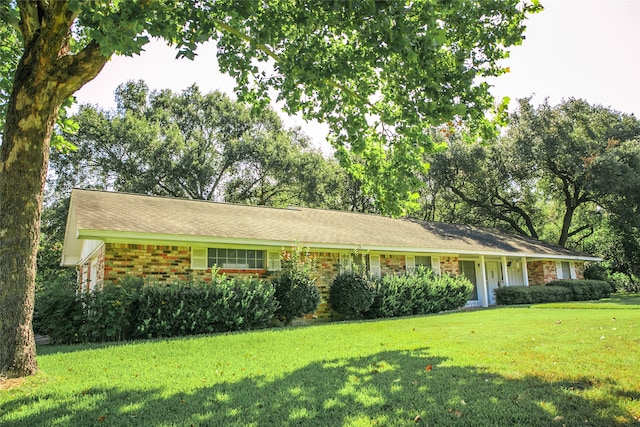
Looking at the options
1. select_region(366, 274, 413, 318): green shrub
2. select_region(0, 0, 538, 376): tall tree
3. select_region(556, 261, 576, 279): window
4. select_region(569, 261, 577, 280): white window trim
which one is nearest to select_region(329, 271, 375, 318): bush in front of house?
select_region(366, 274, 413, 318): green shrub

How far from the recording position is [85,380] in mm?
5648

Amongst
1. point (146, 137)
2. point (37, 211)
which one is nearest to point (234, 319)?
point (37, 211)

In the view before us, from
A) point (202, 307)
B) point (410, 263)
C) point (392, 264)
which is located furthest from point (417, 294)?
point (202, 307)

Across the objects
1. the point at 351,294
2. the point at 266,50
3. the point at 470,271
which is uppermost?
the point at 266,50

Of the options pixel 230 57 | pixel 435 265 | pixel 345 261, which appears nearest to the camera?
pixel 230 57

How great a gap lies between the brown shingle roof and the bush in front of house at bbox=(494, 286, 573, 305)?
70.2 inches

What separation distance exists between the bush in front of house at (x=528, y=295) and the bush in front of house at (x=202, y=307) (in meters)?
11.7

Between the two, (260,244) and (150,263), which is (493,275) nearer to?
(260,244)

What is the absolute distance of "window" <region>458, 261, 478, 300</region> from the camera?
66.9 ft

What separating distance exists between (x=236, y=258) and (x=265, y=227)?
1.86 m

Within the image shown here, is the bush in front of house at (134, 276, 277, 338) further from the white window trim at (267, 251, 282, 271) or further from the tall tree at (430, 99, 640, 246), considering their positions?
the tall tree at (430, 99, 640, 246)

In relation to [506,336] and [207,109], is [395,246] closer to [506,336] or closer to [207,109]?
[506,336]

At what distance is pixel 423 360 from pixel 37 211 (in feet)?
19.1

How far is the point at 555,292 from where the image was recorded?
2006 centimetres
